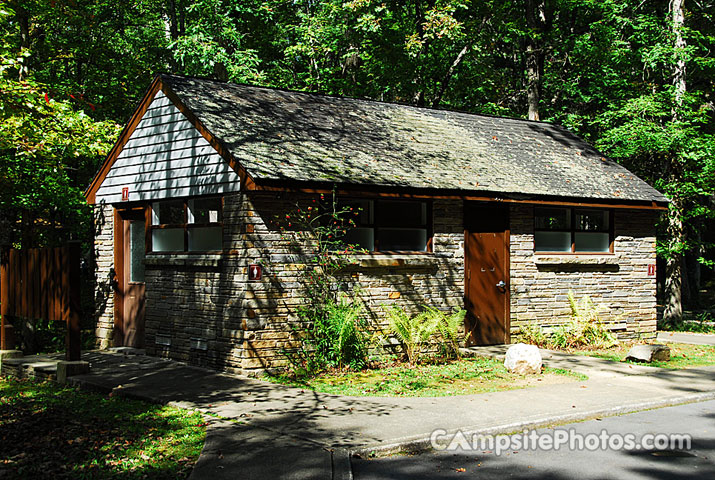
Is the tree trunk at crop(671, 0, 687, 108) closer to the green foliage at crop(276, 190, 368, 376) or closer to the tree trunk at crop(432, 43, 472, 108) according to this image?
the tree trunk at crop(432, 43, 472, 108)

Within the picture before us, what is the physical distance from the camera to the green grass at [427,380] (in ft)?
32.6

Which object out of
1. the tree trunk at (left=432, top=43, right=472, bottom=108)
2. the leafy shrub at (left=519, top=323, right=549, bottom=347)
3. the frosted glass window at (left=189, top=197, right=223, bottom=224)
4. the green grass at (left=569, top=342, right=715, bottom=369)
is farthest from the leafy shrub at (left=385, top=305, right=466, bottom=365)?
the tree trunk at (left=432, top=43, right=472, bottom=108)

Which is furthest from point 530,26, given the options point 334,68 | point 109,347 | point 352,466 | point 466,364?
point 352,466

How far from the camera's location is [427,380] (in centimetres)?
1082

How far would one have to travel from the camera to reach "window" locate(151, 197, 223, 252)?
40.9ft

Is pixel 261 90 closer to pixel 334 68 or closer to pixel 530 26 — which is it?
pixel 334 68

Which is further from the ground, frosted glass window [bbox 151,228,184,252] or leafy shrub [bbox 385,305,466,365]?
frosted glass window [bbox 151,228,184,252]

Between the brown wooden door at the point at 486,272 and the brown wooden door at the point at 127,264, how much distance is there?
284 inches

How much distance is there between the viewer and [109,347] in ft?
49.0

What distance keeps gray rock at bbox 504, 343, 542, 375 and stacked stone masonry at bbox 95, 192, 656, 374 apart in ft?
7.50

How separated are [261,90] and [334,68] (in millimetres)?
11119

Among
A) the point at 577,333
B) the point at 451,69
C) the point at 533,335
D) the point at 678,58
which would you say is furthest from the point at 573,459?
the point at 451,69

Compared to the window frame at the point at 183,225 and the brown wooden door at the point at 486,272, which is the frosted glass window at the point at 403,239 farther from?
the window frame at the point at 183,225

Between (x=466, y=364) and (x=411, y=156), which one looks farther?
(x=411, y=156)
